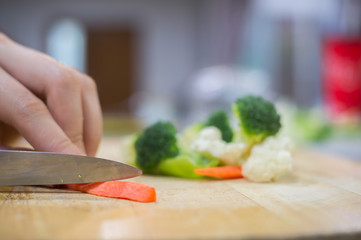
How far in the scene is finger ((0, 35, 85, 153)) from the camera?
100 centimetres

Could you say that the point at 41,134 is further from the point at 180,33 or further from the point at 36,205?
the point at 180,33

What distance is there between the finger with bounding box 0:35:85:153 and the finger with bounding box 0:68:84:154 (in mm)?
69

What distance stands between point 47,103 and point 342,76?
3977 mm

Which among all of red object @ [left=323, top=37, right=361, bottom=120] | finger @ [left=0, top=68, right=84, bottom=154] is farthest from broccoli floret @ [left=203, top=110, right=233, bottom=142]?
red object @ [left=323, top=37, right=361, bottom=120]

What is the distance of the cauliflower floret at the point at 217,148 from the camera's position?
1090mm

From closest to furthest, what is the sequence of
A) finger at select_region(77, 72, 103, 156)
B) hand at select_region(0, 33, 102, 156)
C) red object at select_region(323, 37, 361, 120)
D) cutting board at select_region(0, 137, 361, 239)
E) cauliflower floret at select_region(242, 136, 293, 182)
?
cutting board at select_region(0, 137, 361, 239)
hand at select_region(0, 33, 102, 156)
cauliflower floret at select_region(242, 136, 293, 182)
finger at select_region(77, 72, 103, 156)
red object at select_region(323, 37, 361, 120)

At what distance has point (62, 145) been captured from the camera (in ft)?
3.04

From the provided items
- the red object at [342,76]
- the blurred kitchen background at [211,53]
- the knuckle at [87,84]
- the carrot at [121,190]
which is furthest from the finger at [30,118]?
the red object at [342,76]

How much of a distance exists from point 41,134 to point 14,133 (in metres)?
0.33

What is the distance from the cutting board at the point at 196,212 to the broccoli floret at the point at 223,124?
20 centimetres

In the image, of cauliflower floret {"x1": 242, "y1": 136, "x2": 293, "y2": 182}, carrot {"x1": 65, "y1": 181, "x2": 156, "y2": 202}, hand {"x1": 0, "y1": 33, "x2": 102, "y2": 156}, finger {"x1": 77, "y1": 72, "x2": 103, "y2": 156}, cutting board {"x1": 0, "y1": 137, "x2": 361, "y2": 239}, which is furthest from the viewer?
finger {"x1": 77, "y1": 72, "x2": 103, "y2": 156}

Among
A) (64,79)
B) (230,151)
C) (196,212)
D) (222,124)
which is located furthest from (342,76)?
(196,212)

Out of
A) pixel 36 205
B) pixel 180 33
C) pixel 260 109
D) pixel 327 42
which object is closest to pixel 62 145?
pixel 36 205

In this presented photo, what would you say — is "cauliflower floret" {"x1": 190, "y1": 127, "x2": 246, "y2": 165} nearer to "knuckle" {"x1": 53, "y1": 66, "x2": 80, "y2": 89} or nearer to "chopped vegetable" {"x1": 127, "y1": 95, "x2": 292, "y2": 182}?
"chopped vegetable" {"x1": 127, "y1": 95, "x2": 292, "y2": 182}
